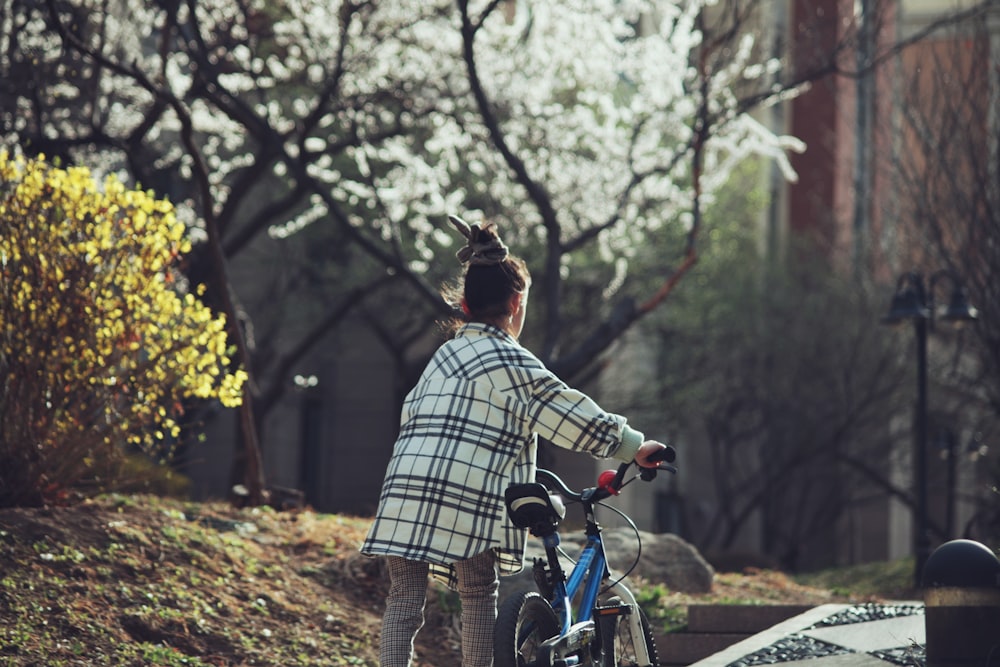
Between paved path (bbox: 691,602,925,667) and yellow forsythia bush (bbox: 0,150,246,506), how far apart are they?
11.2 feet

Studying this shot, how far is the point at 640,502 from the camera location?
83.4ft

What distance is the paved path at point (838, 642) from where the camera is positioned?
249 inches

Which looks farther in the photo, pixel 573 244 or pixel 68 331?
pixel 573 244

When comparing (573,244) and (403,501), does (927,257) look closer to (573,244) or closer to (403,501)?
(573,244)

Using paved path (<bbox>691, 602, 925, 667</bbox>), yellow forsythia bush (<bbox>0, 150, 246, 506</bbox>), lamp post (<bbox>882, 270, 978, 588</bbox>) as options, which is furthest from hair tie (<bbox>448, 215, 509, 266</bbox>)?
lamp post (<bbox>882, 270, 978, 588</bbox>)

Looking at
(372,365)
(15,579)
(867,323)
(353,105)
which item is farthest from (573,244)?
(372,365)

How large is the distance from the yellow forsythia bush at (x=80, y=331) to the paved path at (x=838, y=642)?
11.2 ft

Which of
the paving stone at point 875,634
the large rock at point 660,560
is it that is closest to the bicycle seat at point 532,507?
the paving stone at point 875,634

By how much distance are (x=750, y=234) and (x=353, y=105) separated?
41.4 feet

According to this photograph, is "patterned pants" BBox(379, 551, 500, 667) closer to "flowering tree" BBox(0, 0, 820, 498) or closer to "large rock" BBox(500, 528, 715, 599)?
"large rock" BBox(500, 528, 715, 599)

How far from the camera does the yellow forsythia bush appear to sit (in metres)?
7.61

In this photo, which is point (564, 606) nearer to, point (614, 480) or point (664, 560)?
point (614, 480)

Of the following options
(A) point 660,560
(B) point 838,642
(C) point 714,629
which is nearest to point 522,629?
(B) point 838,642

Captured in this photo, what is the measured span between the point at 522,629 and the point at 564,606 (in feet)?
1.04
